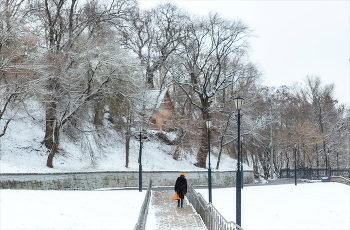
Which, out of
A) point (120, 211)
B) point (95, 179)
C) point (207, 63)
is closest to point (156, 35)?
point (207, 63)

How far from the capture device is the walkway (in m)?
14.5

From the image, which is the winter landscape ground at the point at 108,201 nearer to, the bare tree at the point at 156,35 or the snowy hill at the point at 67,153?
the snowy hill at the point at 67,153

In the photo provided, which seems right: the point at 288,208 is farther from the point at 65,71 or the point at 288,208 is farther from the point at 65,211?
the point at 65,71

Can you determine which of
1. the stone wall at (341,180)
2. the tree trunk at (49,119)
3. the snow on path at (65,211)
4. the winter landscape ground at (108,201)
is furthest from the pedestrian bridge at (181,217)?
the stone wall at (341,180)

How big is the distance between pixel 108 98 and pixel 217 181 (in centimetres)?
1461

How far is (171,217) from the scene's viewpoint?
1644 cm

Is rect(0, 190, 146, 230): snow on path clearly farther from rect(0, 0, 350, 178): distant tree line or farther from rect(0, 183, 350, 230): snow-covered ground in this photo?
rect(0, 0, 350, 178): distant tree line

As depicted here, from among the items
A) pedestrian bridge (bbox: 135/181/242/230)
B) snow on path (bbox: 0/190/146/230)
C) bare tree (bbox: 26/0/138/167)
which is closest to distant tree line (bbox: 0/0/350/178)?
bare tree (bbox: 26/0/138/167)

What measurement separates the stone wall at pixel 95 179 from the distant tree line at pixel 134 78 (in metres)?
2.77

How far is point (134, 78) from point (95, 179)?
7.91 m

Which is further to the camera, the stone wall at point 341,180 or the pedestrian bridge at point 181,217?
the stone wall at point 341,180

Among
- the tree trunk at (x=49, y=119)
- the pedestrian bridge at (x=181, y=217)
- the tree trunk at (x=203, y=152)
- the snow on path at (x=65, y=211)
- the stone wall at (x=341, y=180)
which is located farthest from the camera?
the tree trunk at (x=203, y=152)

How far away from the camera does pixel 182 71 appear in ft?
140

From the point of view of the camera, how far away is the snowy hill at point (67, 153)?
29.7 metres
